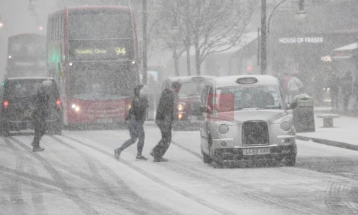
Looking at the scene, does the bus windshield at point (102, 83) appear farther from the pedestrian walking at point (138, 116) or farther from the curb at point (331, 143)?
the pedestrian walking at point (138, 116)

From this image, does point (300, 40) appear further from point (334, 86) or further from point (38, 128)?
point (38, 128)

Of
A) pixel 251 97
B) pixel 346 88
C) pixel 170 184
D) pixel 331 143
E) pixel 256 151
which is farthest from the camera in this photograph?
pixel 346 88

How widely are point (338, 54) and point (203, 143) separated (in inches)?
1145

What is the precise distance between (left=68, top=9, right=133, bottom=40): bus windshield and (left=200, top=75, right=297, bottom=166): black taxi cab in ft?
43.9

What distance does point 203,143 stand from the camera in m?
19.1

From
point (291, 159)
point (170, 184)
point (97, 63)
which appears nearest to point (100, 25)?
point (97, 63)

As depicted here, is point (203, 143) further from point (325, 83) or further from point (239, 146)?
point (325, 83)

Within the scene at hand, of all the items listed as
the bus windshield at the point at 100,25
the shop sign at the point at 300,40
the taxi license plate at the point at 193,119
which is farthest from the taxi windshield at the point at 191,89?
the shop sign at the point at 300,40

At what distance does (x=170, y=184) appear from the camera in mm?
14734

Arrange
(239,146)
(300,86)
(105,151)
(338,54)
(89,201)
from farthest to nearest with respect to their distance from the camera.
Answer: (338,54) → (300,86) → (105,151) → (239,146) → (89,201)

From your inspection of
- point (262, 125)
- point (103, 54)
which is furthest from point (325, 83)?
point (262, 125)

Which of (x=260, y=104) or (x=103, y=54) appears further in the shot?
(x=103, y=54)

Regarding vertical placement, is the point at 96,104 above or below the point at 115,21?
below

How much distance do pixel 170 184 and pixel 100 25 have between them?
17.8 meters
